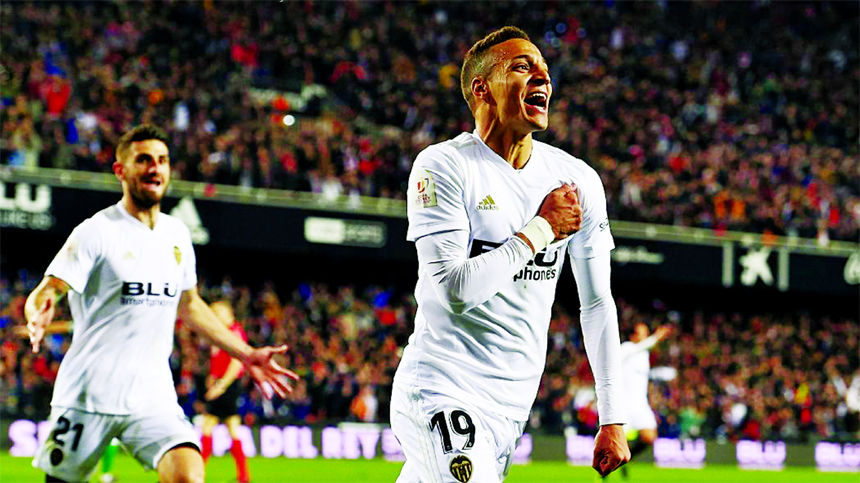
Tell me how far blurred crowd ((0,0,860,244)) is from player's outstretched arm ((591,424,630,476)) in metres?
17.0

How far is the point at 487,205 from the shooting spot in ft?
13.6

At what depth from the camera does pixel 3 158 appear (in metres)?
19.5

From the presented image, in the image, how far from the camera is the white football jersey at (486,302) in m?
4.10

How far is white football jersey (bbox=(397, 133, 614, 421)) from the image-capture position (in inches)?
161

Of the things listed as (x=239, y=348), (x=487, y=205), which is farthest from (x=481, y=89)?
(x=239, y=348)

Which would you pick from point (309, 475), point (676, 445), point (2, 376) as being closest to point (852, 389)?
point (676, 445)

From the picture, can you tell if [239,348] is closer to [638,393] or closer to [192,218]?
[638,393]

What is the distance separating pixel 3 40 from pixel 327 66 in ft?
22.8

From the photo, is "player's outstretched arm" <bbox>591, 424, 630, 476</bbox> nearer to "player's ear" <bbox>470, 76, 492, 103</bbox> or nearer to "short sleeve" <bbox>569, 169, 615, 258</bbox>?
"short sleeve" <bbox>569, 169, 615, 258</bbox>

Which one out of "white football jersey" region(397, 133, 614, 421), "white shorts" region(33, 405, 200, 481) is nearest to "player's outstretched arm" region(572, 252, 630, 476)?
"white football jersey" region(397, 133, 614, 421)

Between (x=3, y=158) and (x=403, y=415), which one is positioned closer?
(x=403, y=415)

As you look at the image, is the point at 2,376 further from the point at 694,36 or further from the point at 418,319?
the point at 694,36

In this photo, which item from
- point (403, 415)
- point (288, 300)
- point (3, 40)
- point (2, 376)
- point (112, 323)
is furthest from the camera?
point (288, 300)

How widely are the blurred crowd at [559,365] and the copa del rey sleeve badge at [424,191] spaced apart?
13882mm
